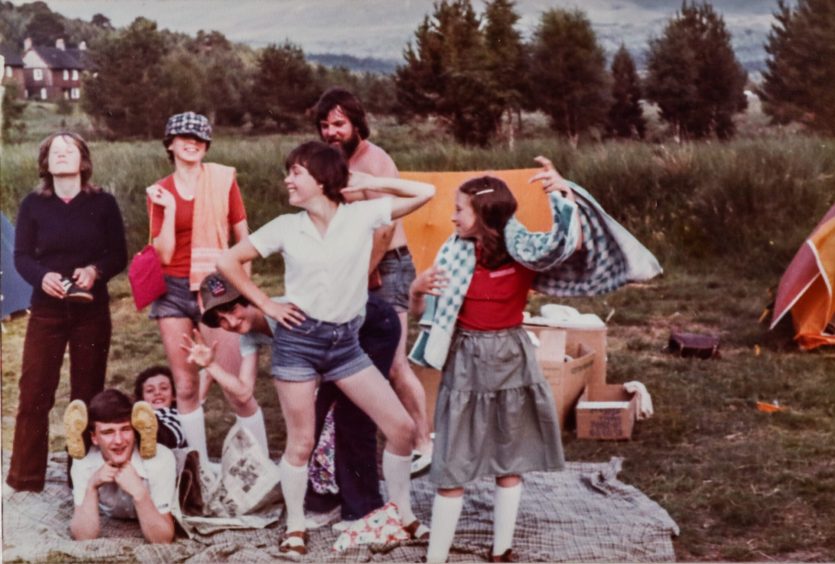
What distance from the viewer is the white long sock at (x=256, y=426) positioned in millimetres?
5871

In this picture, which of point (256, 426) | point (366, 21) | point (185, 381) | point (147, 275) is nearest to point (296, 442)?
point (256, 426)

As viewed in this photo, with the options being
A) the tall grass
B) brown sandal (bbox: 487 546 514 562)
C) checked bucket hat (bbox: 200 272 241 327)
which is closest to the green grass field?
the tall grass

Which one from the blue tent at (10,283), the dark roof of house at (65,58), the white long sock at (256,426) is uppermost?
the dark roof of house at (65,58)

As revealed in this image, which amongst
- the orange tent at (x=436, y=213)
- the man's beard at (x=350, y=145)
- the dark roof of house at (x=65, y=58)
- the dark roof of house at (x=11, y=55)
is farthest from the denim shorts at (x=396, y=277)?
the dark roof of house at (x=11, y=55)

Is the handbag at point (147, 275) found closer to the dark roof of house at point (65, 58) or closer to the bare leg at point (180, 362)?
the bare leg at point (180, 362)

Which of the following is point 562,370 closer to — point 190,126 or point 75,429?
point 190,126

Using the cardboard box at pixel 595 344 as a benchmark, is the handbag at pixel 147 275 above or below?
above

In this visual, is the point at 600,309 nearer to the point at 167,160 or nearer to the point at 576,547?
the point at 576,547

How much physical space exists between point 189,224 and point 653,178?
2.24 meters

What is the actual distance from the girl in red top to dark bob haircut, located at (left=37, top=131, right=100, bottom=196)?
5.66ft

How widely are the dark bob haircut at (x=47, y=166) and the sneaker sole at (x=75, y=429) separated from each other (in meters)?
1.00

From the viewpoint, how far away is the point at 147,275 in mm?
5801

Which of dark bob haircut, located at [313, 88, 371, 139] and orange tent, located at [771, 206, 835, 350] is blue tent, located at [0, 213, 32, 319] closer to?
dark bob haircut, located at [313, 88, 371, 139]

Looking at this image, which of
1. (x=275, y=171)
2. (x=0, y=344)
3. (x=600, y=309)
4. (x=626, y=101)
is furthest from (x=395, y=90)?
(x=0, y=344)
